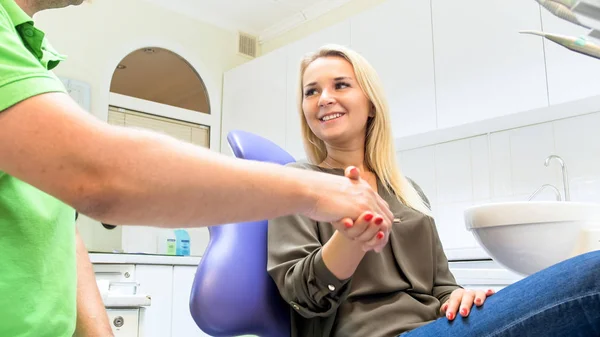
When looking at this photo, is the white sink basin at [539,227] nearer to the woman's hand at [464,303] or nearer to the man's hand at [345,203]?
the woman's hand at [464,303]

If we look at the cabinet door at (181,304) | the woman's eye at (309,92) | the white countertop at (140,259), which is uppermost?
the woman's eye at (309,92)

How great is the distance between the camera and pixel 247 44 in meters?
4.72

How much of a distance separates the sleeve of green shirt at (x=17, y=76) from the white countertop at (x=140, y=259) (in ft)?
8.06

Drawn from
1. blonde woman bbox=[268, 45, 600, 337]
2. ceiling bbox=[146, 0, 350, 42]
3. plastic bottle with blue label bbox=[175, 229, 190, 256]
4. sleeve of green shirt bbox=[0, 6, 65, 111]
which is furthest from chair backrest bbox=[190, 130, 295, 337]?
ceiling bbox=[146, 0, 350, 42]

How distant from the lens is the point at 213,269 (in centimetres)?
114

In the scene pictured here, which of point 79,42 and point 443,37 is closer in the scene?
point 443,37

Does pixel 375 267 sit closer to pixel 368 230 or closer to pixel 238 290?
pixel 238 290

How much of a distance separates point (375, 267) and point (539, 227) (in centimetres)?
33

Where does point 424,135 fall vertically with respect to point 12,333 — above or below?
above

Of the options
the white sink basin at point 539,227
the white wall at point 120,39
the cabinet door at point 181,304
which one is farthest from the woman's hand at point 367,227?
the white wall at point 120,39

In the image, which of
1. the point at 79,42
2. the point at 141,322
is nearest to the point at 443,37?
the point at 141,322

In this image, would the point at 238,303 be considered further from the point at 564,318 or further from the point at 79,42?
the point at 79,42

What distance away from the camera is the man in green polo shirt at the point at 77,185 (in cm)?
55

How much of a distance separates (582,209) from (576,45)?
0.35 m
